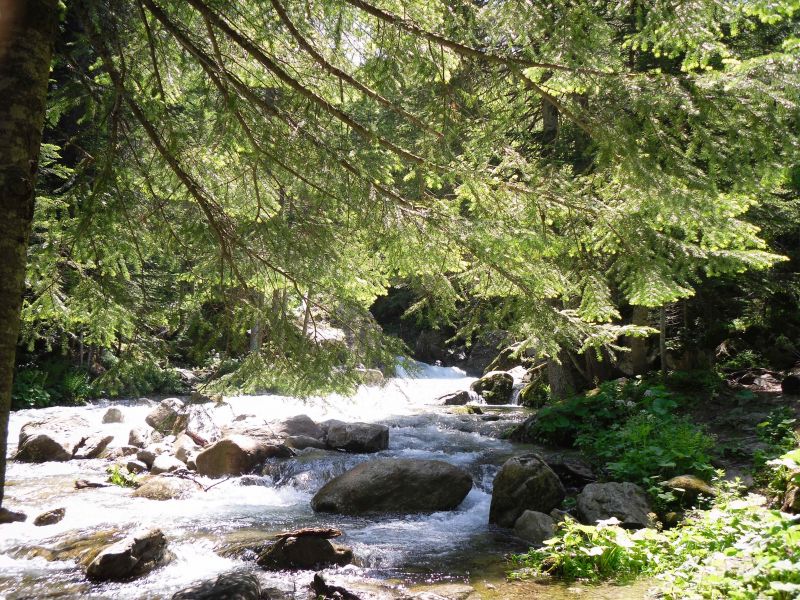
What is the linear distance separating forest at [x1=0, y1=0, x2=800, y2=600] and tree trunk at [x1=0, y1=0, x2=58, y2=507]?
17 mm

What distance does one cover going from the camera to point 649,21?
14.4 ft

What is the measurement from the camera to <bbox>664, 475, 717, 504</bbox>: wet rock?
7.06m

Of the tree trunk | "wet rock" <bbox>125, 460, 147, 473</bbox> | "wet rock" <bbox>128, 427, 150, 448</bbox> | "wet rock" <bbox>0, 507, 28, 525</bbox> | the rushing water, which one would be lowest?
the rushing water

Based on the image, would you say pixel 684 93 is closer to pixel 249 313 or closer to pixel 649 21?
pixel 649 21

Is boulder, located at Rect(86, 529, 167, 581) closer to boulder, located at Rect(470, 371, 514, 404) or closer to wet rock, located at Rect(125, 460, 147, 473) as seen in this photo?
wet rock, located at Rect(125, 460, 147, 473)

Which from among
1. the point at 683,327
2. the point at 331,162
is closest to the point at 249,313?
the point at 331,162

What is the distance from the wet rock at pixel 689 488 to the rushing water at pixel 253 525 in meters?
2.06

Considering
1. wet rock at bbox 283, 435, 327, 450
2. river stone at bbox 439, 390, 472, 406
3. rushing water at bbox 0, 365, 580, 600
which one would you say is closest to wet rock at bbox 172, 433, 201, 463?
rushing water at bbox 0, 365, 580, 600

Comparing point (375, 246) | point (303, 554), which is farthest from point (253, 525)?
point (375, 246)

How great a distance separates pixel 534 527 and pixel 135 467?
299 inches

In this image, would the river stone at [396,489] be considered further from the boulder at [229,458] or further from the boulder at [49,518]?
the boulder at [49,518]

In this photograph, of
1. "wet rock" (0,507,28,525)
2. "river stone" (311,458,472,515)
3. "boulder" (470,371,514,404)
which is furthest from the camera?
"boulder" (470,371,514,404)

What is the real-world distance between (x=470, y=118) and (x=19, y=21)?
4.21 meters

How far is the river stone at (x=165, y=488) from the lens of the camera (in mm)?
9531
